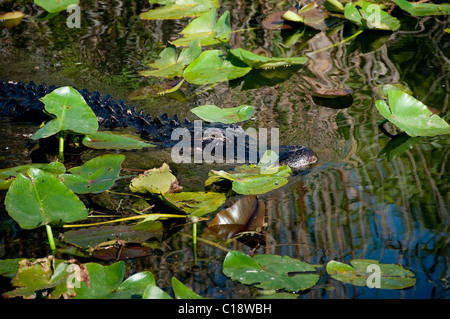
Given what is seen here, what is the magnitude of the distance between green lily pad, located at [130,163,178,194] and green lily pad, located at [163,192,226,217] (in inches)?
A: 2.0

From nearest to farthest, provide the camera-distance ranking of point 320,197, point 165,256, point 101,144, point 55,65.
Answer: point 165,256 → point 320,197 → point 101,144 → point 55,65

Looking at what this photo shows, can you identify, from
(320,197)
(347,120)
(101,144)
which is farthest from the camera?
(347,120)

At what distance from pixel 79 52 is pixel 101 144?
194 centimetres

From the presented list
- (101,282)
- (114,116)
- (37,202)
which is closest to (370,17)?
(114,116)

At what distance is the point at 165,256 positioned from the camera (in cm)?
194

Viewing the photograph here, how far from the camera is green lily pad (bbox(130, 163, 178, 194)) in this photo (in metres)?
2.26

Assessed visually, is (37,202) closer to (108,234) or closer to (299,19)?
(108,234)

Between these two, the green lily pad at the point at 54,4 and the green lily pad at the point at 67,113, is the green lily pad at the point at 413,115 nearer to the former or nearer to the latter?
the green lily pad at the point at 67,113

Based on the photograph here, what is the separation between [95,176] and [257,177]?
2.43 feet

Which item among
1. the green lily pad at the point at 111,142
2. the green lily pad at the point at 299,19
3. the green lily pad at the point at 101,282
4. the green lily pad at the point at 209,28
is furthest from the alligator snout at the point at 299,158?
the green lily pad at the point at 299,19

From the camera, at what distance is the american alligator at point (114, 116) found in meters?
3.06

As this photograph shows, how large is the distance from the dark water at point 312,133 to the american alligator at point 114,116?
124mm
